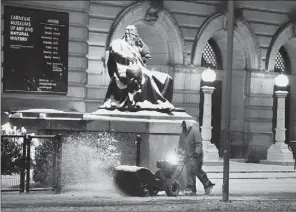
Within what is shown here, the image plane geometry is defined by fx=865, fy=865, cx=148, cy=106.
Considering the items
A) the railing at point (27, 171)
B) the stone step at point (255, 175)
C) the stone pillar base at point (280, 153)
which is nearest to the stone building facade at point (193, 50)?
the stone pillar base at point (280, 153)

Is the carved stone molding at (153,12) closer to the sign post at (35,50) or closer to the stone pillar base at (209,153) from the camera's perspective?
the sign post at (35,50)

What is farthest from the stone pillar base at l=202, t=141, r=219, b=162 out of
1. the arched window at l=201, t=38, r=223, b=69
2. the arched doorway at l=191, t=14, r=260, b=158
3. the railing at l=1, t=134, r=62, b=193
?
the railing at l=1, t=134, r=62, b=193

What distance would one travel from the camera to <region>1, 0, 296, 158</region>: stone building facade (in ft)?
97.6

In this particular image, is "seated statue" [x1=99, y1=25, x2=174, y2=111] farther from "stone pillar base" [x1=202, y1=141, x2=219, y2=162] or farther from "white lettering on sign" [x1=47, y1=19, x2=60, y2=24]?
"stone pillar base" [x1=202, y1=141, x2=219, y2=162]

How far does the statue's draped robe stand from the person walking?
226 cm

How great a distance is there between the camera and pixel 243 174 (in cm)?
2731

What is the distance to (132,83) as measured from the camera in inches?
876

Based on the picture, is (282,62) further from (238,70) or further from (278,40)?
(238,70)

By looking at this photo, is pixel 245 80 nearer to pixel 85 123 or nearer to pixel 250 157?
pixel 250 157

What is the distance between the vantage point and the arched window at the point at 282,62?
122ft

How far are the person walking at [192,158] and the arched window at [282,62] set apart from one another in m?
17.5

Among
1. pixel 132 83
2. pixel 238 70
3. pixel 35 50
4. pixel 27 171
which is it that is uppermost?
pixel 35 50

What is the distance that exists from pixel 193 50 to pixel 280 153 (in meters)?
5.09

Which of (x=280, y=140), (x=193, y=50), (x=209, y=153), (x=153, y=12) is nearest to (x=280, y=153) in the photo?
(x=280, y=140)
